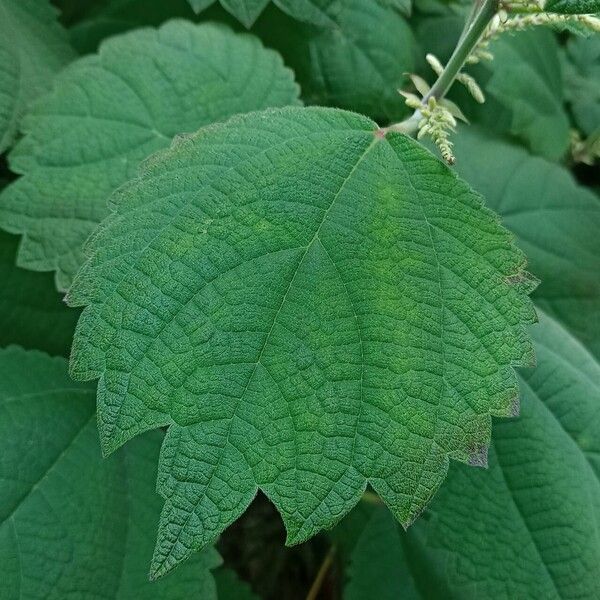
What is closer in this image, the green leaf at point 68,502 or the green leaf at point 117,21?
the green leaf at point 68,502

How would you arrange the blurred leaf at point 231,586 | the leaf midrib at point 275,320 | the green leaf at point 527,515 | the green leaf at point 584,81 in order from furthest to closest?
the green leaf at point 584,81, the blurred leaf at point 231,586, the green leaf at point 527,515, the leaf midrib at point 275,320

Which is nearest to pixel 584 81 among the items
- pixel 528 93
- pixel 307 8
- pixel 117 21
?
pixel 528 93

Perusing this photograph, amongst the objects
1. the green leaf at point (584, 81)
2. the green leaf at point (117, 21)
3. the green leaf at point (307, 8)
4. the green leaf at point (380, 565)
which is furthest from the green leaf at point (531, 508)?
the green leaf at point (117, 21)

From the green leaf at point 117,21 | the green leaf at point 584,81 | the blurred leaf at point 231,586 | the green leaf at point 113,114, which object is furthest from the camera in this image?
the green leaf at point 584,81

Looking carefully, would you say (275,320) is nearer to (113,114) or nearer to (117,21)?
(113,114)

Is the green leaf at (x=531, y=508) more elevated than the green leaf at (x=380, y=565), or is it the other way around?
the green leaf at (x=531, y=508)

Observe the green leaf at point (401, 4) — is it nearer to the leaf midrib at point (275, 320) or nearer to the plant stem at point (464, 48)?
the plant stem at point (464, 48)
